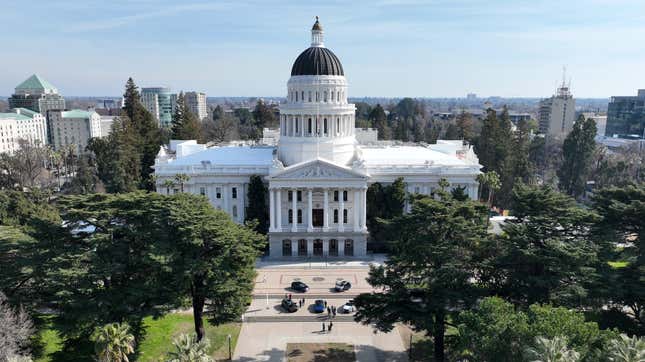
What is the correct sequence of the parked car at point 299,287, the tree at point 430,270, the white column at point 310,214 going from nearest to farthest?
the tree at point 430,270, the parked car at point 299,287, the white column at point 310,214

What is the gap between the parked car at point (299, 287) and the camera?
51562 millimetres

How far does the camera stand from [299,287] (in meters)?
51.7

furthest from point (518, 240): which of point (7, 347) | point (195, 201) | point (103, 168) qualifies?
point (103, 168)

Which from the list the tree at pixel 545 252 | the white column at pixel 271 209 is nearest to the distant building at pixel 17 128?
the white column at pixel 271 209

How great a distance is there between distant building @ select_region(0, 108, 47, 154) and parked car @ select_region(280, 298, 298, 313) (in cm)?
13105

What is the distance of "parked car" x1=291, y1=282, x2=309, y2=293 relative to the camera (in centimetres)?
5156

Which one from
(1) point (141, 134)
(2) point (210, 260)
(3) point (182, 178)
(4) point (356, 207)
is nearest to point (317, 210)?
(4) point (356, 207)

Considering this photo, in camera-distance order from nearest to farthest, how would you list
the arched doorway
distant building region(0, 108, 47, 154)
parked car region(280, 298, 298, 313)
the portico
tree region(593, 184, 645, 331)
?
tree region(593, 184, 645, 331) → parked car region(280, 298, 298, 313) → the portico → the arched doorway → distant building region(0, 108, 47, 154)

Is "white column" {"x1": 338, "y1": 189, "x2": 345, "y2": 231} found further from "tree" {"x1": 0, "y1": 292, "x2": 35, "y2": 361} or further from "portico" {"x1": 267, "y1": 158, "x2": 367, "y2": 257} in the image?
"tree" {"x1": 0, "y1": 292, "x2": 35, "y2": 361}

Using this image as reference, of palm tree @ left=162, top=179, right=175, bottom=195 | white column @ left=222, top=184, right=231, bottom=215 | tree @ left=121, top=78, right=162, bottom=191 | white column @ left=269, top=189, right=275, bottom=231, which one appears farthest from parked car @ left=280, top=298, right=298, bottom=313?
tree @ left=121, top=78, right=162, bottom=191

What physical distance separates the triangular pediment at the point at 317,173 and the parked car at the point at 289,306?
18.7m

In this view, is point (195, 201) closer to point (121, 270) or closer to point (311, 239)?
point (121, 270)

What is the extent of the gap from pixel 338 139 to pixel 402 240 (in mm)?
34270

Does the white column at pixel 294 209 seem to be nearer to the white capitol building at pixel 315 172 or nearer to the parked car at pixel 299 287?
the white capitol building at pixel 315 172
